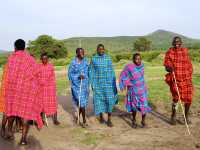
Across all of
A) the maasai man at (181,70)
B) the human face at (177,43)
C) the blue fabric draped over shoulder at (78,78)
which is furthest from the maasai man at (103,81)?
the human face at (177,43)

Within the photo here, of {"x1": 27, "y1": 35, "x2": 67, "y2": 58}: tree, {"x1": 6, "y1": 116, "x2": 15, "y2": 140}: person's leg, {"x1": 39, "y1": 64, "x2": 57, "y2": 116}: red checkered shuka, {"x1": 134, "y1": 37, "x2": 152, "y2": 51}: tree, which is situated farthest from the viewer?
{"x1": 134, "y1": 37, "x2": 152, "y2": 51}: tree

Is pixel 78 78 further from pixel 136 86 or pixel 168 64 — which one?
pixel 168 64

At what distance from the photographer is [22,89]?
246 inches

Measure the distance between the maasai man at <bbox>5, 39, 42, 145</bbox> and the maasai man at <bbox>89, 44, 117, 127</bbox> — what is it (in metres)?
2.20

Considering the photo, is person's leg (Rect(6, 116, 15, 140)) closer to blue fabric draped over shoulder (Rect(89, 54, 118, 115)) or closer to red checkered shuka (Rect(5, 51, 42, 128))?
red checkered shuka (Rect(5, 51, 42, 128))

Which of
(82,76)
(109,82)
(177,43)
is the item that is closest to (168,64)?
(177,43)

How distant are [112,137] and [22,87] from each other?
6.62ft

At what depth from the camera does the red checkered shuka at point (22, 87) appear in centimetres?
624

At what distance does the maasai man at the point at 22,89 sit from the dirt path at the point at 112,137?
57 cm

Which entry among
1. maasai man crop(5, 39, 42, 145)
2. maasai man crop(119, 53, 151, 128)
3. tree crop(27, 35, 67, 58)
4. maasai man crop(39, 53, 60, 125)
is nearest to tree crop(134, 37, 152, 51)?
tree crop(27, 35, 67, 58)

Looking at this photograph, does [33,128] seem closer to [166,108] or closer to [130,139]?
[130,139]

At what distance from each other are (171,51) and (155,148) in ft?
9.51

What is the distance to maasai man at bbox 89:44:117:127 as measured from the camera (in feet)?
27.0

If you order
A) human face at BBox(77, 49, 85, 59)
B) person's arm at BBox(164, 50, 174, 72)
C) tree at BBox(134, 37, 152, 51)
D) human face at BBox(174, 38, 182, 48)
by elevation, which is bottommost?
person's arm at BBox(164, 50, 174, 72)
